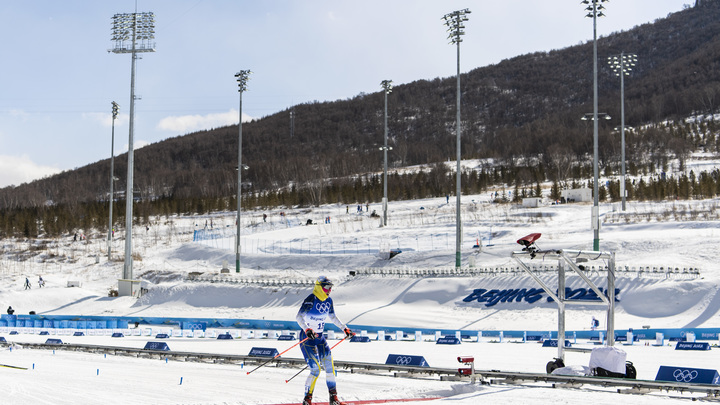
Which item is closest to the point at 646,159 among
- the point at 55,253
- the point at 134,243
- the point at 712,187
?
the point at 712,187

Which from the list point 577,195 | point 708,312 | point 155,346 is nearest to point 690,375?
point 155,346

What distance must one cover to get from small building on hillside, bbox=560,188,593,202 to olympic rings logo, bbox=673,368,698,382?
5631 centimetres

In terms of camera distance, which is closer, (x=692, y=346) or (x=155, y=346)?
(x=692, y=346)

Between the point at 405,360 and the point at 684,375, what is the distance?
610 cm

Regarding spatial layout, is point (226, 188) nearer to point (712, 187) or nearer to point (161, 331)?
point (712, 187)

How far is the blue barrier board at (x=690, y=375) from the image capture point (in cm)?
1248

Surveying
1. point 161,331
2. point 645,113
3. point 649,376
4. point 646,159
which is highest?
point 645,113

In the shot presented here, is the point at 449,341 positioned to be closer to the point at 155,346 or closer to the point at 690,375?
the point at 155,346

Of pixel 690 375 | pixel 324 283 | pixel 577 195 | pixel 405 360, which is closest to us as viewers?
pixel 324 283

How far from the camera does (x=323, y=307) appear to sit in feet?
33.3

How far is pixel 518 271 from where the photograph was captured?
36.2 m

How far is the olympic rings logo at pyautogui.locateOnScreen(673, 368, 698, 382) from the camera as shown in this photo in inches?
501

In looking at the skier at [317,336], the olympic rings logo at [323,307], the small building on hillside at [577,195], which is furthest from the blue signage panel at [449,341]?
the small building on hillside at [577,195]

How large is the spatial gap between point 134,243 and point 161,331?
3915cm
